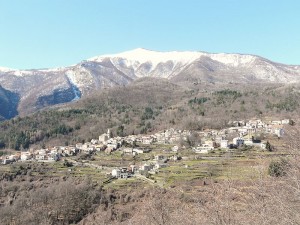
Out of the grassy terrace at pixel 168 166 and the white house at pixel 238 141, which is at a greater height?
the white house at pixel 238 141

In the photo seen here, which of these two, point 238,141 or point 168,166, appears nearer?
point 168,166

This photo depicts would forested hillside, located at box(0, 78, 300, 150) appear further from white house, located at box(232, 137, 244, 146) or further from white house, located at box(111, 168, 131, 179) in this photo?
white house, located at box(111, 168, 131, 179)

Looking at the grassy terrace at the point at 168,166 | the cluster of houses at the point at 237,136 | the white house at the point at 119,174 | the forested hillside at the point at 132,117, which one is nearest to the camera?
the grassy terrace at the point at 168,166

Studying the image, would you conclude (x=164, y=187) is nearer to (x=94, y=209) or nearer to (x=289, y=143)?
(x=94, y=209)

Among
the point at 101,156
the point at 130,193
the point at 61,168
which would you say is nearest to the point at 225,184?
the point at 130,193

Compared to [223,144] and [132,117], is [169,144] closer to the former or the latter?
[223,144]

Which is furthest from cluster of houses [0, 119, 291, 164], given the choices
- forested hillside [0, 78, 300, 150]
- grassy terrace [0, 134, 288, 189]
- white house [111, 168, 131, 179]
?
white house [111, 168, 131, 179]

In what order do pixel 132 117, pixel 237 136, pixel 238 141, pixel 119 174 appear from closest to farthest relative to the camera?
1. pixel 119 174
2. pixel 238 141
3. pixel 237 136
4. pixel 132 117

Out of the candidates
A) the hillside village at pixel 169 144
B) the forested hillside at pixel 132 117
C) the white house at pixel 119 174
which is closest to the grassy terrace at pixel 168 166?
the white house at pixel 119 174

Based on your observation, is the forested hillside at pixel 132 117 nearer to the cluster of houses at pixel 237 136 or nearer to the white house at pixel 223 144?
the cluster of houses at pixel 237 136

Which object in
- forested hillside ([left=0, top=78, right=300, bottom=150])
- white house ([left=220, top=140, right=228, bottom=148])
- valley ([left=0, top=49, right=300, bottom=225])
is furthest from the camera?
forested hillside ([left=0, top=78, right=300, bottom=150])

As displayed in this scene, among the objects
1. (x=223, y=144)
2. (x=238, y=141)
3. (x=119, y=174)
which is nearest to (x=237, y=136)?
(x=238, y=141)
